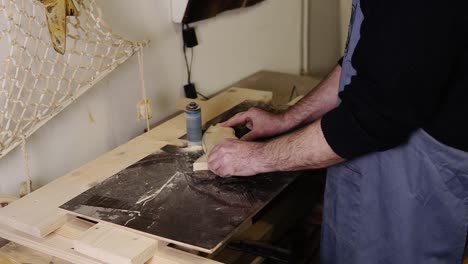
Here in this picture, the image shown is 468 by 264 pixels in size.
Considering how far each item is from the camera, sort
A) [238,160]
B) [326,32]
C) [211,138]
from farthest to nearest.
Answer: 1. [326,32]
2. [211,138]
3. [238,160]

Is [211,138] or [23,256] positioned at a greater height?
[211,138]

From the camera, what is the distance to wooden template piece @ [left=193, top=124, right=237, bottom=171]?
1.20m

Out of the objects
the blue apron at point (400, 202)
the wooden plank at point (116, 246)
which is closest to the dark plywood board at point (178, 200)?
the wooden plank at point (116, 246)

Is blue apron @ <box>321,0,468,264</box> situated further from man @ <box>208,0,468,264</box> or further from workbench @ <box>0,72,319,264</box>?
workbench @ <box>0,72,319,264</box>

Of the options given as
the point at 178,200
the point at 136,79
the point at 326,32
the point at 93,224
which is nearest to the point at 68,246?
the point at 93,224

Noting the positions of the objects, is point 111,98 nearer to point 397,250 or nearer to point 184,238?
point 184,238

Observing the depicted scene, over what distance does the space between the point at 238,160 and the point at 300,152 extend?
5.7 inches

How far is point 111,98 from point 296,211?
711mm

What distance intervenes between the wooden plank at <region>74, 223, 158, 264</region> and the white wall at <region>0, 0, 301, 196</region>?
393mm

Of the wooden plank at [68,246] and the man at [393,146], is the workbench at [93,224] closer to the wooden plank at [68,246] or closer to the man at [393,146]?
the wooden plank at [68,246]

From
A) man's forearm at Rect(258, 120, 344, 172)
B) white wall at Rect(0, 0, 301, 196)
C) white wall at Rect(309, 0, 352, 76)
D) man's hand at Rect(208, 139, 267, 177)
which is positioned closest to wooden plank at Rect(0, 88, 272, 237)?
white wall at Rect(0, 0, 301, 196)

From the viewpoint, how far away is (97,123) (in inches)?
57.8

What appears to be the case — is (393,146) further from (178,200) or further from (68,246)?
(68,246)

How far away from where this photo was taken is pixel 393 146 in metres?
1.00
